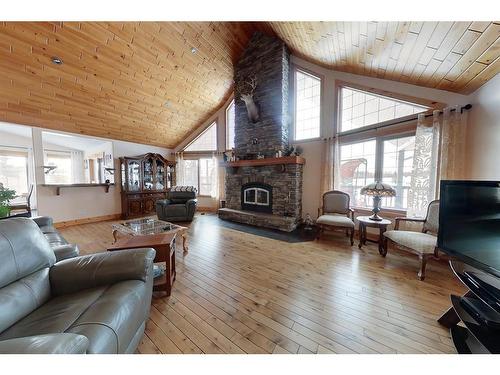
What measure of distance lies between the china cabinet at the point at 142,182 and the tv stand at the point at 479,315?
6.33 metres

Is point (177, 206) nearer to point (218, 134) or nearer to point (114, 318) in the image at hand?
point (218, 134)

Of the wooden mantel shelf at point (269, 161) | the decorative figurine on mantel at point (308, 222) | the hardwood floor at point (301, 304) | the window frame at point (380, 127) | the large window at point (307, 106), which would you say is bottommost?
the hardwood floor at point (301, 304)

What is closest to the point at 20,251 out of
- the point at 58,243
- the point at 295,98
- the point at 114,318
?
the point at 114,318

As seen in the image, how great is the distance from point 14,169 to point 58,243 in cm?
610

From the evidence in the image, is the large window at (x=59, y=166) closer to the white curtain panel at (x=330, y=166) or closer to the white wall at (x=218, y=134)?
the white wall at (x=218, y=134)

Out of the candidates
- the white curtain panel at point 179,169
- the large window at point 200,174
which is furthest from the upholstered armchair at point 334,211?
the white curtain panel at point 179,169

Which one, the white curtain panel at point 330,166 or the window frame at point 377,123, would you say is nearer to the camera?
the window frame at point 377,123

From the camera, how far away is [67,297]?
1.21m

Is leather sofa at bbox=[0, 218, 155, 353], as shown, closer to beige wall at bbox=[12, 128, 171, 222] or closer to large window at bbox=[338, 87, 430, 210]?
large window at bbox=[338, 87, 430, 210]

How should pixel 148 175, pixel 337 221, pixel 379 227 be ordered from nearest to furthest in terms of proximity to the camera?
1. pixel 379 227
2. pixel 337 221
3. pixel 148 175

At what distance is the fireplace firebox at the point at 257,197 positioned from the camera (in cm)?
454

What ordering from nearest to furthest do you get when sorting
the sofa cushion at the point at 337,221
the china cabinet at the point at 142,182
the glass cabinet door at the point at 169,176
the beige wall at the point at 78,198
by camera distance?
1. the sofa cushion at the point at 337,221
2. the beige wall at the point at 78,198
3. the china cabinet at the point at 142,182
4. the glass cabinet door at the point at 169,176

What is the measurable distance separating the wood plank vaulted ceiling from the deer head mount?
2.62 feet

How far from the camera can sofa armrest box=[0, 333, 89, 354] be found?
2.10ft
